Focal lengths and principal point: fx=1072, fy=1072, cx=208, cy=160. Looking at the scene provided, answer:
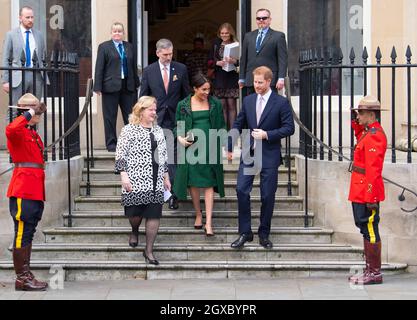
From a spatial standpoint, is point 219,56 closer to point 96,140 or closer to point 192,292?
point 96,140

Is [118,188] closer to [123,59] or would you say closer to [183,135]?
[183,135]

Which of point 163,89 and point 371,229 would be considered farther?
point 163,89

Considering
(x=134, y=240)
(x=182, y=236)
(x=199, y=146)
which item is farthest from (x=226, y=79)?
(x=134, y=240)

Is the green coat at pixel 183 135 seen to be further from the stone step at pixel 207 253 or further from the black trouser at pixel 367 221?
the black trouser at pixel 367 221

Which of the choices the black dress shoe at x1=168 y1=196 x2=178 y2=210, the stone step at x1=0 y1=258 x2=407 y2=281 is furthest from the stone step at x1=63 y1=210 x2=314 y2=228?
the stone step at x1=0 y1=258 x2=407 y2=281

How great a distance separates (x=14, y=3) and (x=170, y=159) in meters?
4.25

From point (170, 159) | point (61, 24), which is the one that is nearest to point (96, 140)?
point (61, 24)

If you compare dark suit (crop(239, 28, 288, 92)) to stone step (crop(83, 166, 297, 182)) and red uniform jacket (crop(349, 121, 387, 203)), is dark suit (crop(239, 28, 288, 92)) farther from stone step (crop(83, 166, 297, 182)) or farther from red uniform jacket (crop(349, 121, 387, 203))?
red uniform jacket (crop(349, 121, 387, 203))

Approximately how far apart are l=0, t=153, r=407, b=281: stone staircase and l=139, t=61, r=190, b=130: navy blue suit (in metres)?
1.05

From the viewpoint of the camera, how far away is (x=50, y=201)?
11641 mm

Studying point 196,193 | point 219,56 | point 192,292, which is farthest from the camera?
point 219,56

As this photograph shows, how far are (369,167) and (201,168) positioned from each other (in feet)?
6.69

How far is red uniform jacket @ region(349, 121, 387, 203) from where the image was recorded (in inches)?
404

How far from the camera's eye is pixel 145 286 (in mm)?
10445
